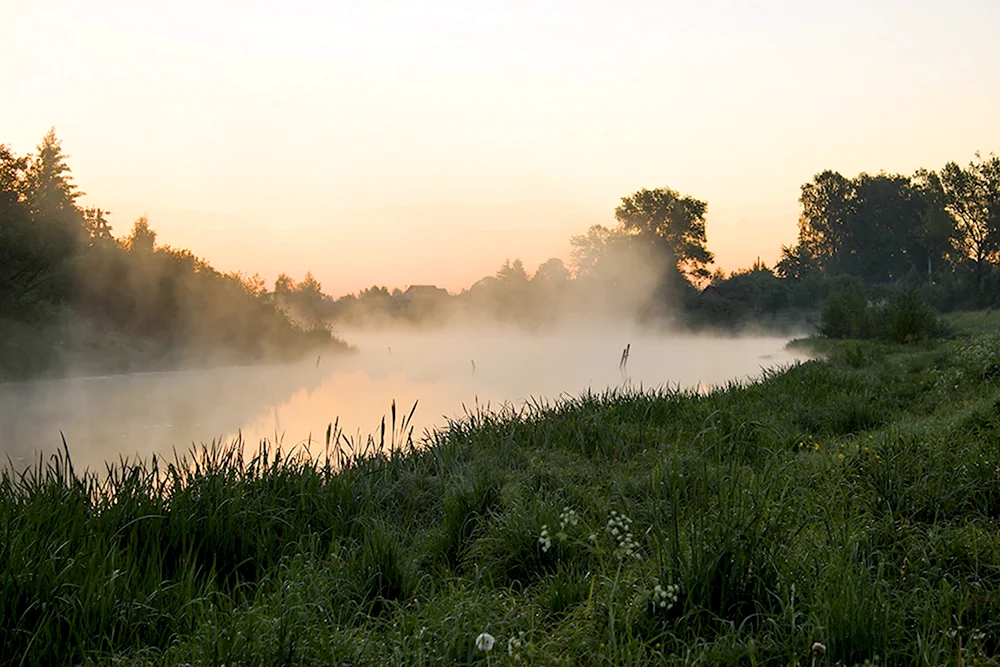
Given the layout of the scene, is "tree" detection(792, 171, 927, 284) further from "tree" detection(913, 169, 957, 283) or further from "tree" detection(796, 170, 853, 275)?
"tree" detection(913, 169, 957, 283)

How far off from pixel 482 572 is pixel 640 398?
6.75m

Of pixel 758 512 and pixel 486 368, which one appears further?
pixel 486 368

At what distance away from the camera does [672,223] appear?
2901 inches

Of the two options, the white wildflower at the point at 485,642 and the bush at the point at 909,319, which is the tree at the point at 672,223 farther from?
the white wildflower at the point at 485,642

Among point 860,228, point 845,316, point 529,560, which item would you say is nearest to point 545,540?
point 529,560

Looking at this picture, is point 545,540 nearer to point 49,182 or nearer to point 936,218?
point 49,182

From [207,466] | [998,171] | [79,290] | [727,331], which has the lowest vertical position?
[727,331]

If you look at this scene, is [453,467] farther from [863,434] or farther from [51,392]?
[51,392]

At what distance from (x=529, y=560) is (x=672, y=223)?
72.7 metres

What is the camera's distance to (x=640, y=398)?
416 inches

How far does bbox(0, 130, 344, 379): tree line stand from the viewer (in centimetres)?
2375

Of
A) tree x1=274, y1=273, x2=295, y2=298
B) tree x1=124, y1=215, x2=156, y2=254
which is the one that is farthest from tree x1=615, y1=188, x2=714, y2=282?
tree x1=124, y1=215, x2=156, y2=254

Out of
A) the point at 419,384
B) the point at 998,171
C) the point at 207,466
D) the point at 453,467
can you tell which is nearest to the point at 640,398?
the point at 453,467

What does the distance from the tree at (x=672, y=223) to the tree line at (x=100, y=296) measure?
4114cm
